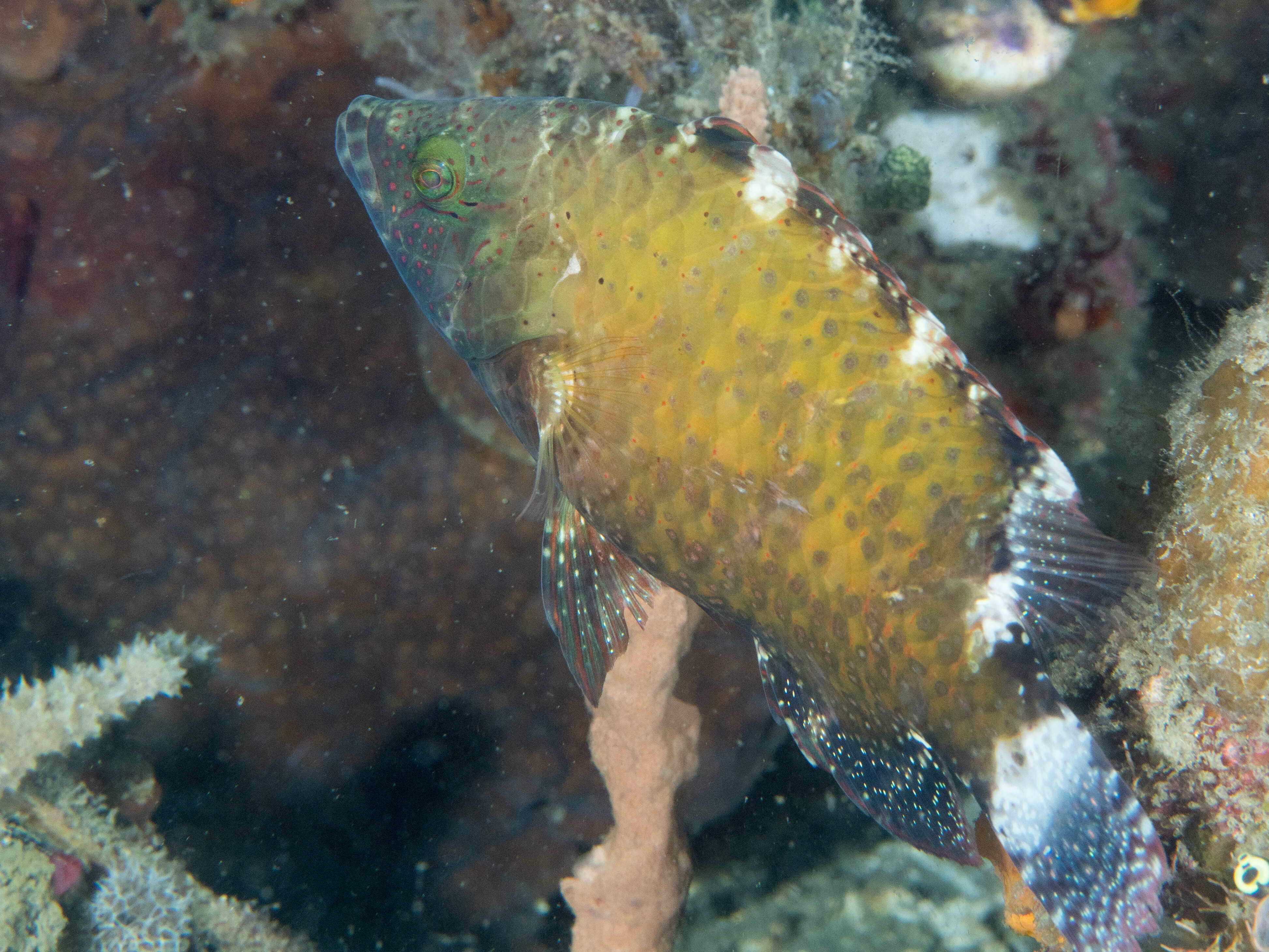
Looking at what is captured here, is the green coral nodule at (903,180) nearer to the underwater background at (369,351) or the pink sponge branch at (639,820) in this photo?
the underwater background at (369,351)

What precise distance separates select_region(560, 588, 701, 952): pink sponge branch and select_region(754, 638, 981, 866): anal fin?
1.14 metres

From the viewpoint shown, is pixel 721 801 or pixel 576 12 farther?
pixel 721 801

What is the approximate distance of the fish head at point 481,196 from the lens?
236 centimetres

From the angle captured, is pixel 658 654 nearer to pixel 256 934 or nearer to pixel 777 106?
pixel 777 106

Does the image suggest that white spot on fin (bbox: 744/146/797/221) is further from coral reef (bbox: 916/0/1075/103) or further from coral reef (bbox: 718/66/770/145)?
coral reef (bbox: 916/0/1075/103)

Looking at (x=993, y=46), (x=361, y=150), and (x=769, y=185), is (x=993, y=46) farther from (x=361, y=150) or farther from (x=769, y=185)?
(x=361, y=150)

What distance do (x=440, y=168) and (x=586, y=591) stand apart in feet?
5.30

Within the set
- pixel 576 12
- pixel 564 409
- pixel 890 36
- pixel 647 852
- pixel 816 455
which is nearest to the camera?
pixel 816 455

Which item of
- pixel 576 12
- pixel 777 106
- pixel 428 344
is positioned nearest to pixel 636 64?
pixel 576 12

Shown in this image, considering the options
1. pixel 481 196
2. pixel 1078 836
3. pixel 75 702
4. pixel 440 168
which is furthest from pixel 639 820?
pixel 440 168

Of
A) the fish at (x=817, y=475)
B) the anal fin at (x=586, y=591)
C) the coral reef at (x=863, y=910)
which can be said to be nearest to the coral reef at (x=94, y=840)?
the anal fin at (x=586, y=591)

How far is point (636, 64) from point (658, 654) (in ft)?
9.12

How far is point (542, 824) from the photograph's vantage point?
4.03 m

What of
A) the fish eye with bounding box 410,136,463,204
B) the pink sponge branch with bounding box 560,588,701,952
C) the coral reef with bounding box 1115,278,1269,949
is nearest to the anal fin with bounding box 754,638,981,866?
the coral reef with bounding box 1115,278,1269,949
